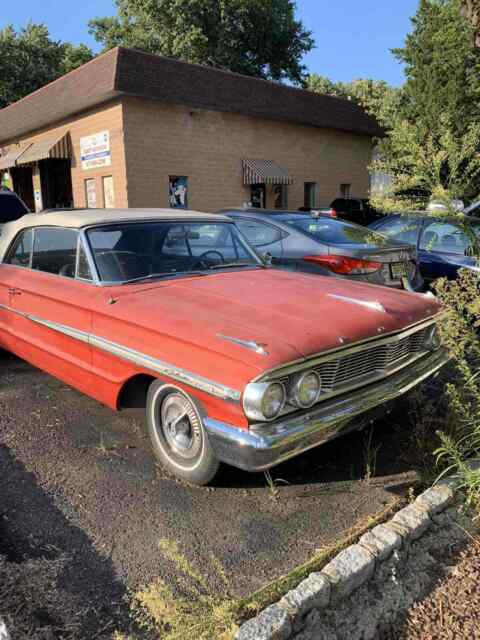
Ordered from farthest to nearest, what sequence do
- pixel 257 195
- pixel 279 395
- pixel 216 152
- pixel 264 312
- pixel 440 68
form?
pixel 257 195 → pixel 216 152 → pixel 440 68 → pixel 264 312 → pixel 279 395

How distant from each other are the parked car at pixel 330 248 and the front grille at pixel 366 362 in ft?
7.52

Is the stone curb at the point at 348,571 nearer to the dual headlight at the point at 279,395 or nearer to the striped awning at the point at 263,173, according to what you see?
the dual headlight at the point at 279,395

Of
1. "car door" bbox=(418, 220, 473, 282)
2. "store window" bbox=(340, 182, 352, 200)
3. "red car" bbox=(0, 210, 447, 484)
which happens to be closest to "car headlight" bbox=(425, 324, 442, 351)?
"red car" bbox=(0, 210, 447, 484)

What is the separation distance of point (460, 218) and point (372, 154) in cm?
2311

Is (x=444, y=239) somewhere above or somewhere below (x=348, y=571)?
above

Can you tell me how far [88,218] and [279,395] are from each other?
232 centimetres

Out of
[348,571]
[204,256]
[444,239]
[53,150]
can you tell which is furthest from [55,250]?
[53,150]

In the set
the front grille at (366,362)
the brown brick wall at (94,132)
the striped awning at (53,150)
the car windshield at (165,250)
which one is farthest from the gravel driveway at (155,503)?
the striped awning at (53,150)

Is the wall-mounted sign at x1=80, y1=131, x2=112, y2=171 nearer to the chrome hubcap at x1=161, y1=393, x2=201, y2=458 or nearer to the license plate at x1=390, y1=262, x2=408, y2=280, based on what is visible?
the license plate at x1=390, y1=262, x2=408, y2=280

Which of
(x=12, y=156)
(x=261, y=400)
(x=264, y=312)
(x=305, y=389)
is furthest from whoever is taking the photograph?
(x=12, y=156)

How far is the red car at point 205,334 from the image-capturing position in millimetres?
2541

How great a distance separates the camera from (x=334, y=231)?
6.39m

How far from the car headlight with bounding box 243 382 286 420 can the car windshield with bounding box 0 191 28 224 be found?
8.55 m

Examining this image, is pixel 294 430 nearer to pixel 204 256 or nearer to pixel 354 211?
pixel 204 256
